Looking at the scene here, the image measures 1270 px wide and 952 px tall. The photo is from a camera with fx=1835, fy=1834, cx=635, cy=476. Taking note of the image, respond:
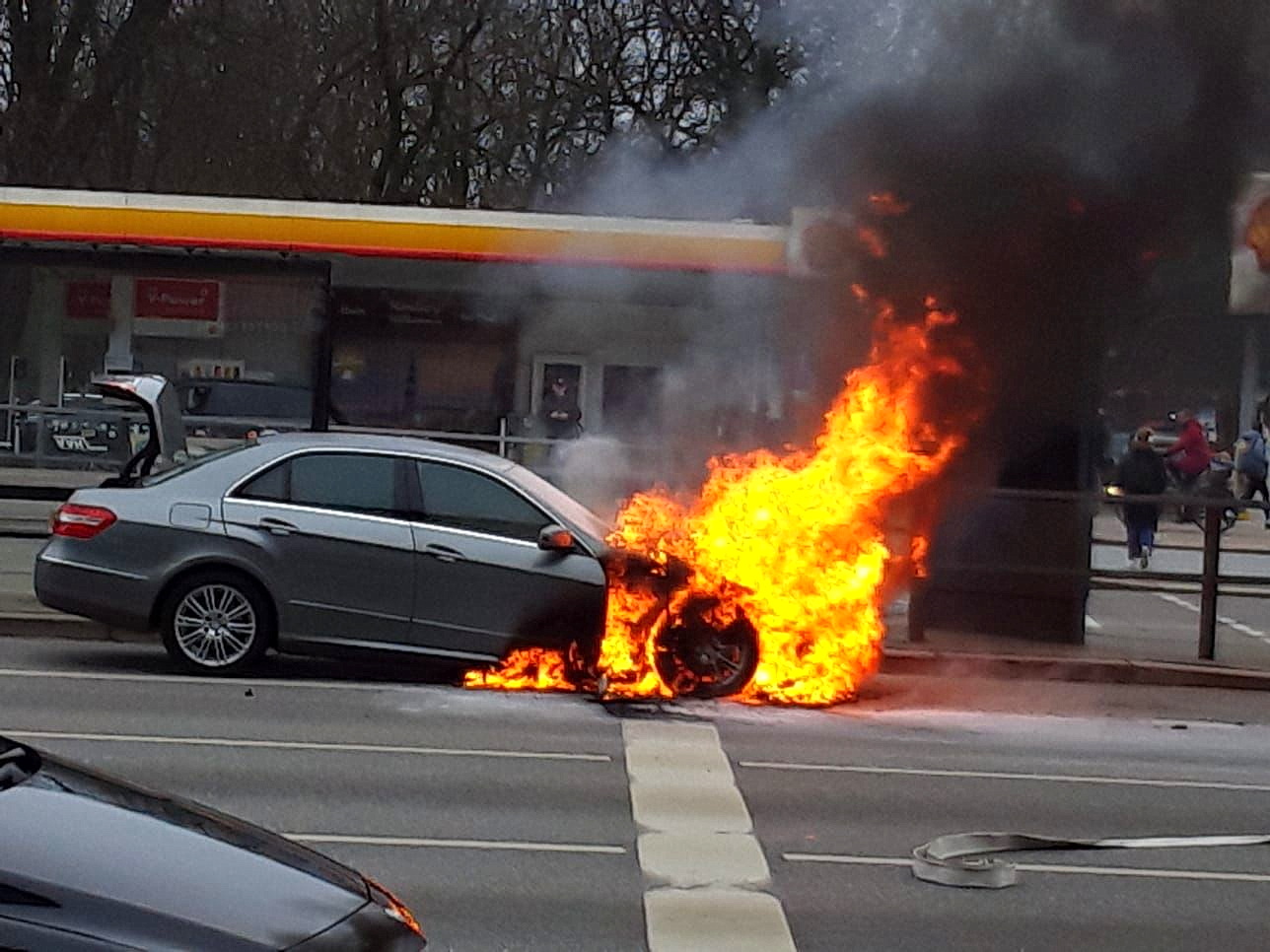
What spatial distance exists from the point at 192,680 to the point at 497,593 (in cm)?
173

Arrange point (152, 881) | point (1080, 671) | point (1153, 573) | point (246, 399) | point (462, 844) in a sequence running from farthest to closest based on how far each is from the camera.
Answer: point (246, 399)
point (1153, 573)
point (1080, 671)
point (462, 844)
point (152, 881)

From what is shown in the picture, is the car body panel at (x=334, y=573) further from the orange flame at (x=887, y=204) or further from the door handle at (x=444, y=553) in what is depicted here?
the orange flame at (x=887, y=204)

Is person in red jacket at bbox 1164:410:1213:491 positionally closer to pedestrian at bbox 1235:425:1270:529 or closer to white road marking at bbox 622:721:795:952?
pedestrian at bbox 1235:425:1270:529

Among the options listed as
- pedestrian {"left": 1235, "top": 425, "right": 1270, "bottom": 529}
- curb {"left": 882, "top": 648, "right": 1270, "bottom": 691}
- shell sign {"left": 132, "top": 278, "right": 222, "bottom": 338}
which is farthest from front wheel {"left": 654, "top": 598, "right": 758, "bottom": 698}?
pedestrian {"left": 1235, "top": 425, "right": 1270, "bottom": 529}

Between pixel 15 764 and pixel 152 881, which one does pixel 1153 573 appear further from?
pixel 152 881

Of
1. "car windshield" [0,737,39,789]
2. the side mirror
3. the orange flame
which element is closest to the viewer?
"car windshield" [0,737,39,789]

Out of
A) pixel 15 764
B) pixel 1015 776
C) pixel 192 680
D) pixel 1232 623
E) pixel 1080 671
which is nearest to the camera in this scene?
pixel 15 764

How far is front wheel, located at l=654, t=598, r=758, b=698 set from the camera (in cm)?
988

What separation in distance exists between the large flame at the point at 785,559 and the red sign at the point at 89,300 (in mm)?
A: 7346

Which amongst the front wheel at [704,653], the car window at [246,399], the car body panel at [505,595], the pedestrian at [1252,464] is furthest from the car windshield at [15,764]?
the pedestrian at [1252,464]

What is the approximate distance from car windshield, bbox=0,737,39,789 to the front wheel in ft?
20.7

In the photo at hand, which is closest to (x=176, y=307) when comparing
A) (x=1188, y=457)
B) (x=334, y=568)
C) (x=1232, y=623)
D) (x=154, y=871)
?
(x=334, y=568)

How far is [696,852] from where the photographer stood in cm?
650

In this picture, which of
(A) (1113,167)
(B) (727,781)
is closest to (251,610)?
(B) (727,781)
